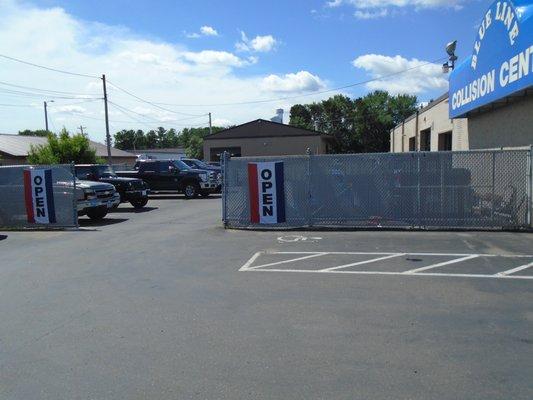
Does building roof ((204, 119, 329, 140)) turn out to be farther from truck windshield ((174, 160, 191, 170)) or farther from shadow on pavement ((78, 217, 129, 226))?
shadow on pavement ((78, 217, 129, 226))

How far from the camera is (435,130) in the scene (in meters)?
24.6

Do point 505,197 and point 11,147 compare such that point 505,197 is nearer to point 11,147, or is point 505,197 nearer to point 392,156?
point 392,156

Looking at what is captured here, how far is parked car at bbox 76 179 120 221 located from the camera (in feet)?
51.5

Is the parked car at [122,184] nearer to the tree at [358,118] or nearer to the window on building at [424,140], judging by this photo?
the window on building at [424,140]

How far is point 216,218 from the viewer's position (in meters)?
15.4

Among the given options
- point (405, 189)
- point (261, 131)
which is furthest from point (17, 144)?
point (405, 189)

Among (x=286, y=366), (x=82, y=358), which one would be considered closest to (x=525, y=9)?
(x=286, y=366)

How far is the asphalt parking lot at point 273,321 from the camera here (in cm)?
406

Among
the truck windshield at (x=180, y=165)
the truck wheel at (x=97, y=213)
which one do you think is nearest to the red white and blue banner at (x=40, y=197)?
the truck wheel at (x=97, y=213)

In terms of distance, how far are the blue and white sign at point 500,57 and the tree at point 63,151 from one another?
2871 centimetres

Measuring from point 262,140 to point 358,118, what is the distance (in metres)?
26.9

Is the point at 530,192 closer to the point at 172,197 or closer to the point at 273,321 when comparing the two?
the point at 273,321

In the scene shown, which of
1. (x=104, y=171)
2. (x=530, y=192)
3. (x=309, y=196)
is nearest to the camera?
(x=530, y=192)

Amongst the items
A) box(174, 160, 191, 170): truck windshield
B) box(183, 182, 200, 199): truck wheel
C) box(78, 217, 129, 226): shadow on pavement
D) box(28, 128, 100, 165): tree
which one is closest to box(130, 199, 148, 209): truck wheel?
box(78, 217, 129, 226): shadow on pavement
